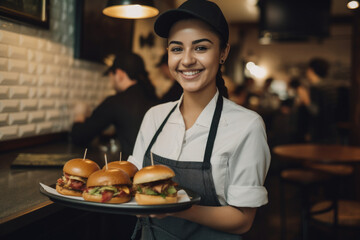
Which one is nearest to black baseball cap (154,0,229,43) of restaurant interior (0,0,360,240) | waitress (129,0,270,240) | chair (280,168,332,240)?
waitress (129,0,270,240)

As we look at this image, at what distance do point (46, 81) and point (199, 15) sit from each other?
1.91m

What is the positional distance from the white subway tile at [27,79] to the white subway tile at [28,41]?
22cm

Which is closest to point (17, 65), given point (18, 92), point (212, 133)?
point (18, 92)

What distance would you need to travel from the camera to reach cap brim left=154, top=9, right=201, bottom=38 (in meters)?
1.50

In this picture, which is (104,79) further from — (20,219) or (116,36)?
(20,219)

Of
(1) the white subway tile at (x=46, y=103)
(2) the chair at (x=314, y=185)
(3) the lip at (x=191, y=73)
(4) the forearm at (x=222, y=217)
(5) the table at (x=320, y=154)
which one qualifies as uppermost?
(3) the lip at (x=191, y=73)

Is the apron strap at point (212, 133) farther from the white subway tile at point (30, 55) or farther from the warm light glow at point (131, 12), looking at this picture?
the white subway tile at point (30, 55)

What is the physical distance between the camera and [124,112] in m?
2.83

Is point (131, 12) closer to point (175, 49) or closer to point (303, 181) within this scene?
point (175, 49)

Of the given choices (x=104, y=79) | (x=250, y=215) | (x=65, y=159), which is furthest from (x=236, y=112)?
(x=104, y=79)

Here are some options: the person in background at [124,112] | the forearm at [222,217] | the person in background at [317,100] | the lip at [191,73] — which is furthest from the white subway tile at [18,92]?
the person in background at [317,100]

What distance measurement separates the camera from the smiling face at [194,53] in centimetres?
150

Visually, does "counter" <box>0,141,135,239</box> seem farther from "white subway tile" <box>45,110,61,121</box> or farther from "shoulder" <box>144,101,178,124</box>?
"shoulder" <box>144,101,178,124</box>

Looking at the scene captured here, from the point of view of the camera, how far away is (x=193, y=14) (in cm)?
144
